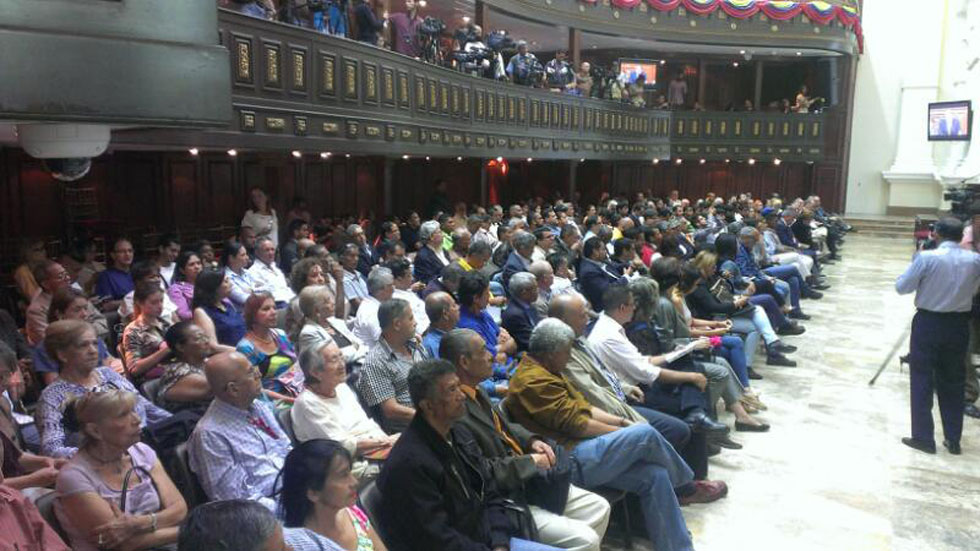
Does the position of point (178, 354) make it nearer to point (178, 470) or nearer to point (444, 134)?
point (178, 470)

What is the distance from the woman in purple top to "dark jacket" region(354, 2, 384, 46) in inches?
162

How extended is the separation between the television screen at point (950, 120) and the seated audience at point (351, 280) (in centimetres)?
1584

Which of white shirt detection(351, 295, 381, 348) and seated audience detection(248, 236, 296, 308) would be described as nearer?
white shirt detection(351, 295, 381, 348)

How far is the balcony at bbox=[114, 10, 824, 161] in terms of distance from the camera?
23.7ft

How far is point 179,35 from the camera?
5.07m

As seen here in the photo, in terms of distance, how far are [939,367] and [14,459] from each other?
19.9 feet

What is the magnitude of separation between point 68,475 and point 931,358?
580 cm

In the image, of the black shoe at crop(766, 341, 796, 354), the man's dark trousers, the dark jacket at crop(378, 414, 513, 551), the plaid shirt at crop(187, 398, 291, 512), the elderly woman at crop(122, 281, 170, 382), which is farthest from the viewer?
the black shoe at crop(766, 341, 796, 354)

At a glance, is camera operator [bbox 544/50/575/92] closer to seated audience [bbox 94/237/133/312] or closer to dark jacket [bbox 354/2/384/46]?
dark jacket [bbox 354/2/384/46]

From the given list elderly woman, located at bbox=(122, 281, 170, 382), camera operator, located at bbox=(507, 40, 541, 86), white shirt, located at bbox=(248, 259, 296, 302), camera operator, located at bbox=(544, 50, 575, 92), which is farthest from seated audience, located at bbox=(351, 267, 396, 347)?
camera operator, located at bbox=(544, 50, 575, 92)

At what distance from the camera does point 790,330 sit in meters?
9.80

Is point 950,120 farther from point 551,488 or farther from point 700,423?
point 551,488

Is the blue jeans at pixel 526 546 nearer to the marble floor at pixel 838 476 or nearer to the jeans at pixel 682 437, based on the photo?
the marble floor at pixel 838 476

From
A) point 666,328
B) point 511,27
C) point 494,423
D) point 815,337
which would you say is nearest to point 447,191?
point 511,27
